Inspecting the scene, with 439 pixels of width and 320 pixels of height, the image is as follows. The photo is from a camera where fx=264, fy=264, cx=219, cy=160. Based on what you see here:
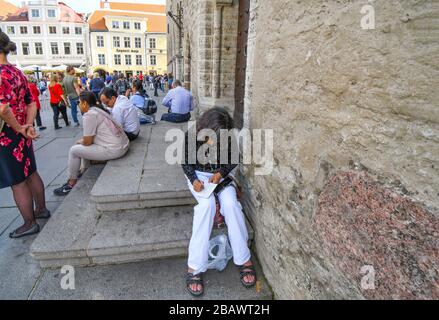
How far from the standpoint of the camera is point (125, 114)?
459 cm

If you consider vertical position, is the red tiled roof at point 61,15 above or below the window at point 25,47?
above

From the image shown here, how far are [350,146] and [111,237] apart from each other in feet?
7.34

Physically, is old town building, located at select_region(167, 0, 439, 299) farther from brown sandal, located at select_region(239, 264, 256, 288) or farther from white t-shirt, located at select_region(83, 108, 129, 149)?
white t-shirt, located at select_region(83, 108, 129, 149)

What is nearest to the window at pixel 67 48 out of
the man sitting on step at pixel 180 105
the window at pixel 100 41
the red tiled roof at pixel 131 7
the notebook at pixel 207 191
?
the window at pixel 100 41

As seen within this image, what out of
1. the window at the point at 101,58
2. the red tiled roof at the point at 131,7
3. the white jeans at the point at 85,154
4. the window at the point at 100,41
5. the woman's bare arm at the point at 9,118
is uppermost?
the red tiled roof at the point at 131,7

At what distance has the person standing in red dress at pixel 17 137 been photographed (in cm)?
245

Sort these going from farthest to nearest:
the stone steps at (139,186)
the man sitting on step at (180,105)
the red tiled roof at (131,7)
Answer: the red tiled roof at (131,7)
the man sitting on step at (180,105)
the stone steps at (139,186)

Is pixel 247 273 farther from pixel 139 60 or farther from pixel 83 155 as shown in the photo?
pixel 139 60

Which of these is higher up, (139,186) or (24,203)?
(139,186)

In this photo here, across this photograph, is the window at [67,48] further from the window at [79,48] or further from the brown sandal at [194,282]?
the brown sandal at [194,282]

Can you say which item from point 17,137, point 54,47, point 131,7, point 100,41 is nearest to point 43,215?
point 17,137

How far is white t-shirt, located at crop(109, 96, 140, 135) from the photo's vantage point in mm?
4500

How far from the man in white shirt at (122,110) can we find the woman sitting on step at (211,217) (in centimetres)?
254
